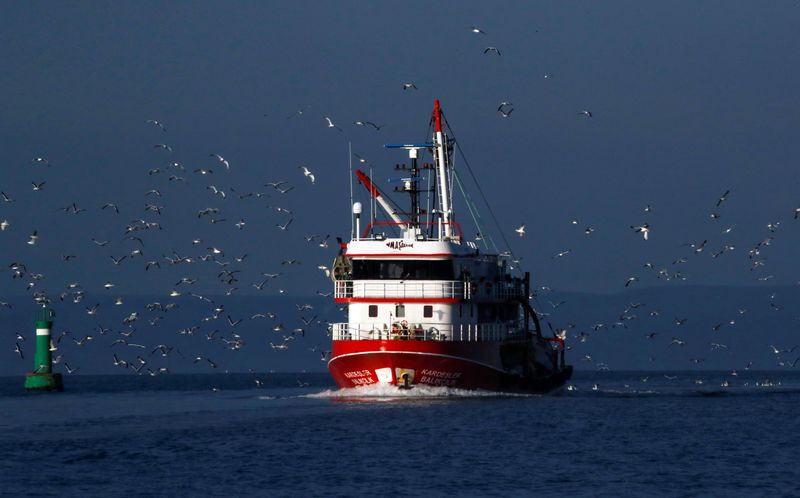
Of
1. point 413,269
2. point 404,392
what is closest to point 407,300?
point 413,269

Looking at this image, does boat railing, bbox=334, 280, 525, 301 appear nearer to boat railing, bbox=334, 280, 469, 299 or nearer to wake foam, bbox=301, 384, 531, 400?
boat railing, bbox=334, 280, 469, 299

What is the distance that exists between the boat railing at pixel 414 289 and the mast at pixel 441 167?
7.24 m

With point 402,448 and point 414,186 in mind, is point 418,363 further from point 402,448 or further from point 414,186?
point 402,448

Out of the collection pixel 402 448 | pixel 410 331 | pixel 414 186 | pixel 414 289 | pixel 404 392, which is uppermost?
pixel 414 186

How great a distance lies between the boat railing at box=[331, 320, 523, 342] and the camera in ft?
292

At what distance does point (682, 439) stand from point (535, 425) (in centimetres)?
819

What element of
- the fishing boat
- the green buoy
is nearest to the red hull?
the fishing boat

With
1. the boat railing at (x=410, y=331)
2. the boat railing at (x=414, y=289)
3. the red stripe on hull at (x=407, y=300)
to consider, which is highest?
the boat railing at (x=414, y=289)

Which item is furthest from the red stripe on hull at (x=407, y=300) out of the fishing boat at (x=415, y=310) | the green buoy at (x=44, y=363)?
the green buoy at (x=44, y=363)

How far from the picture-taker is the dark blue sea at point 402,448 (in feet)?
184

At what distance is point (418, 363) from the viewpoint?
87.2m

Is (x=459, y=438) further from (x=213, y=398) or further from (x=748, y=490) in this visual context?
(x=213, y=398)

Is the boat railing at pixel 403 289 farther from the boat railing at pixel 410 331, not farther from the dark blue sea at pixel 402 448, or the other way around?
the dark blue sea at pixel 402 448

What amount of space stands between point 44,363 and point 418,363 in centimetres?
5680
